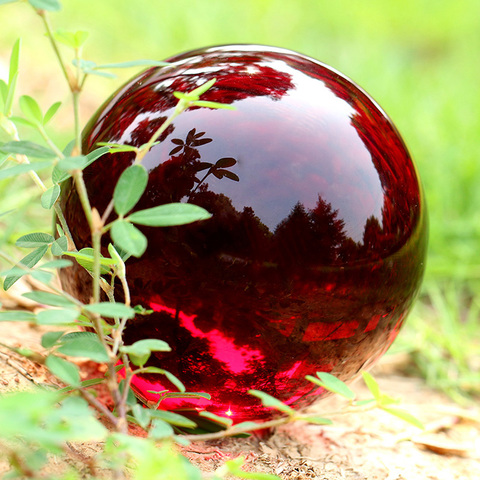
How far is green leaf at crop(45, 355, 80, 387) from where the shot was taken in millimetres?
1022

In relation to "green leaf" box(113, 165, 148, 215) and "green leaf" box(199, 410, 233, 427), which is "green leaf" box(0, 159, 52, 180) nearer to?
"green leaf" box(113, 165, 148, 215)

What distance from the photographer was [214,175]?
4.08ft

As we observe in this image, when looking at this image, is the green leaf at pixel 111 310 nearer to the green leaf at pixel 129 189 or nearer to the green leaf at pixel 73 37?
the green leaf at pixel 129 189

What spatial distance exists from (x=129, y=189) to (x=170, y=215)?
8 cm

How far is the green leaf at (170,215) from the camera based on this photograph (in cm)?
99

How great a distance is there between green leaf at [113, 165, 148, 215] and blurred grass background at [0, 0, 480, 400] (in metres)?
0.98

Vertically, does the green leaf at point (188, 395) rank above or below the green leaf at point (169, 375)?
below

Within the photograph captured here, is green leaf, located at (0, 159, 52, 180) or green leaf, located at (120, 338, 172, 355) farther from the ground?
green leaf, located at (0, 159, 52, 180)

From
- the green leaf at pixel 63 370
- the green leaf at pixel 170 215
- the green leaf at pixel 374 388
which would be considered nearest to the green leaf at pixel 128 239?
the green leaf at pixel 170 215

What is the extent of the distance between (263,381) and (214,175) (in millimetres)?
448

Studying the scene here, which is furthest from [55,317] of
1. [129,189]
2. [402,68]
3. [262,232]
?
[402,68]

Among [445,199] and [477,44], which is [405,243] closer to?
[445,199]

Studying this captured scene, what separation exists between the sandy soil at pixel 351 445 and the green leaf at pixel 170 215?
52 centimetres

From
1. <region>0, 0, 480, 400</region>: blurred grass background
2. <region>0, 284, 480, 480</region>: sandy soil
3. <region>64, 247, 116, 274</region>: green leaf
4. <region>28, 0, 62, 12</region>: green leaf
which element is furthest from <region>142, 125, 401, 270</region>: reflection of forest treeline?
<region>0, 0, 480, 400</region>: blurred grass background
